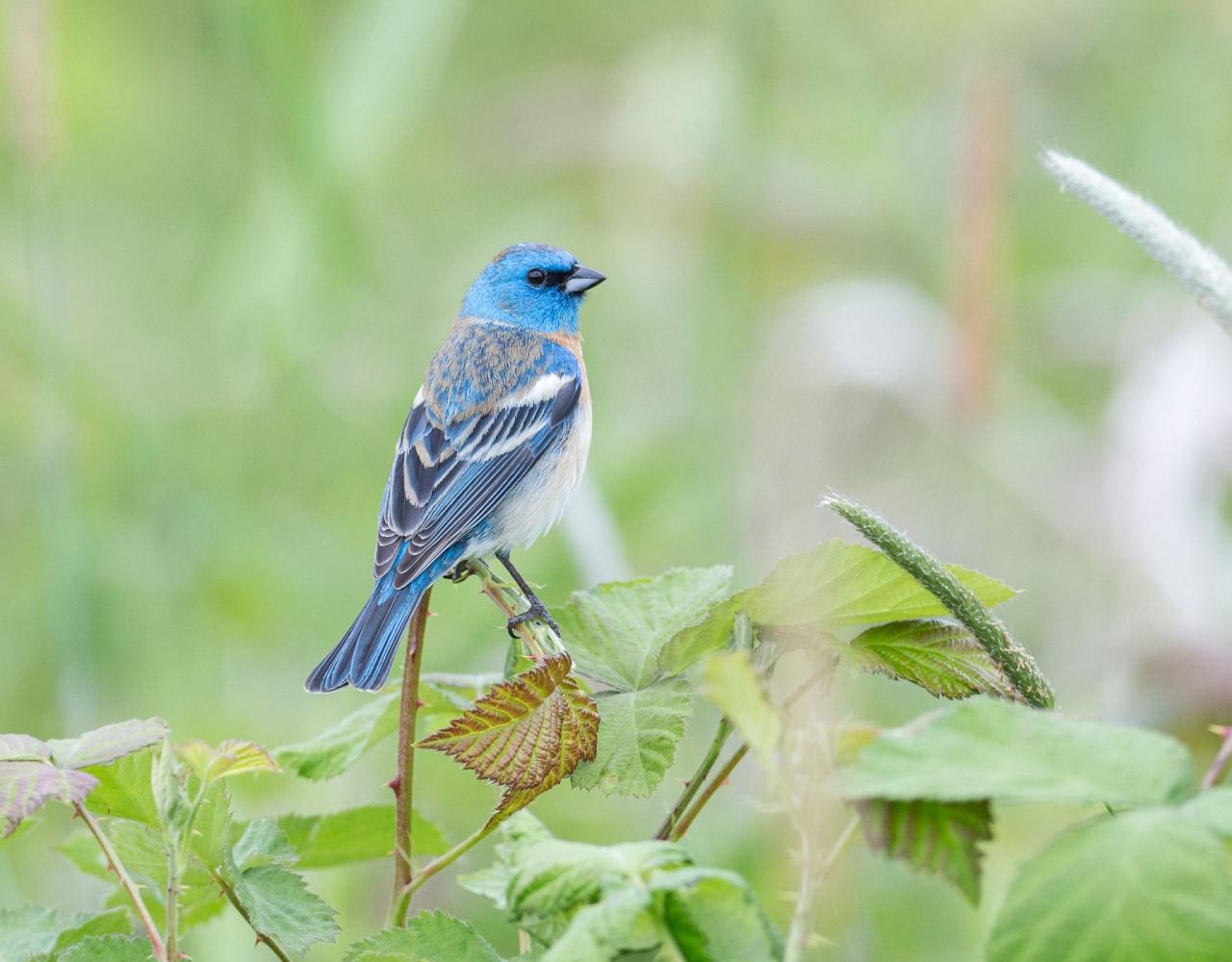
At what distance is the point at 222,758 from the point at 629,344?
4286mm

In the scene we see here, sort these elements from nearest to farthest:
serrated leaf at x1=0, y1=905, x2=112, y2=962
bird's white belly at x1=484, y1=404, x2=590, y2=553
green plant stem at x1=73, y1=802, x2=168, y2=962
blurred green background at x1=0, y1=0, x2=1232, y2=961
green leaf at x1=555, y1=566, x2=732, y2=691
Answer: green plant stem at x1=73, y1=802, x2=168, y2=962, serrated leaf at x1=0, y1=905, x2=112, y2=962, green leaf at x1=555, y1=566, x2=732, y2=691, bird's white belly at x1=484, y1=404, x2=590, y2=553, blurred green background at x1=0, y1=0, x2=1232, y2=961

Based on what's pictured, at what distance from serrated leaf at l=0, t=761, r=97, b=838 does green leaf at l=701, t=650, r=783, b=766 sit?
43 cm

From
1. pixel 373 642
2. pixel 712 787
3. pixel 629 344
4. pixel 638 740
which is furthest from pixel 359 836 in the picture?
pixel 629 344

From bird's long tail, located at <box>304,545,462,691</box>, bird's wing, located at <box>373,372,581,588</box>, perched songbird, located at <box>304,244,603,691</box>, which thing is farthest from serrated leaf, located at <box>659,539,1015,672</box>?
bird's wing, located at <box>373,372,581,588</box>

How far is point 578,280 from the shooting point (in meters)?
3.64

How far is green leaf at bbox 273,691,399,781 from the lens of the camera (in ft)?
4.44

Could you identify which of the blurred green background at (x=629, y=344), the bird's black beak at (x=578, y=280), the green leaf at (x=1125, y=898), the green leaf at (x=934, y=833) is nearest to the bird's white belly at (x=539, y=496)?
the blurred green background at (x=629, y=344)

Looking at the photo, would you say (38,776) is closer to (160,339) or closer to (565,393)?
(565,393)

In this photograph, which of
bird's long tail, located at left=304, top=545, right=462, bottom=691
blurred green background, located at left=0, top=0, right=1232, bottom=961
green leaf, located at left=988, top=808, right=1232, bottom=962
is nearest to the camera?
green leaf, located at left=988, top=808, right=1232, bottom=962

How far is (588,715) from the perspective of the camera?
114 cm

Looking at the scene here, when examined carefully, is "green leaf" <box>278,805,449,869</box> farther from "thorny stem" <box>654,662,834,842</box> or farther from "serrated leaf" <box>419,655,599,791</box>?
"thorny stem" <box>654,662,834,842</box>

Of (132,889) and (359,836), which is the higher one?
(132,889)

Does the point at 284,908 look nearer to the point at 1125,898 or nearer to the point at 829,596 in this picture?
the point at 829,596

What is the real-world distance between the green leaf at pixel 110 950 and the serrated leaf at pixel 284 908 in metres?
0.07
